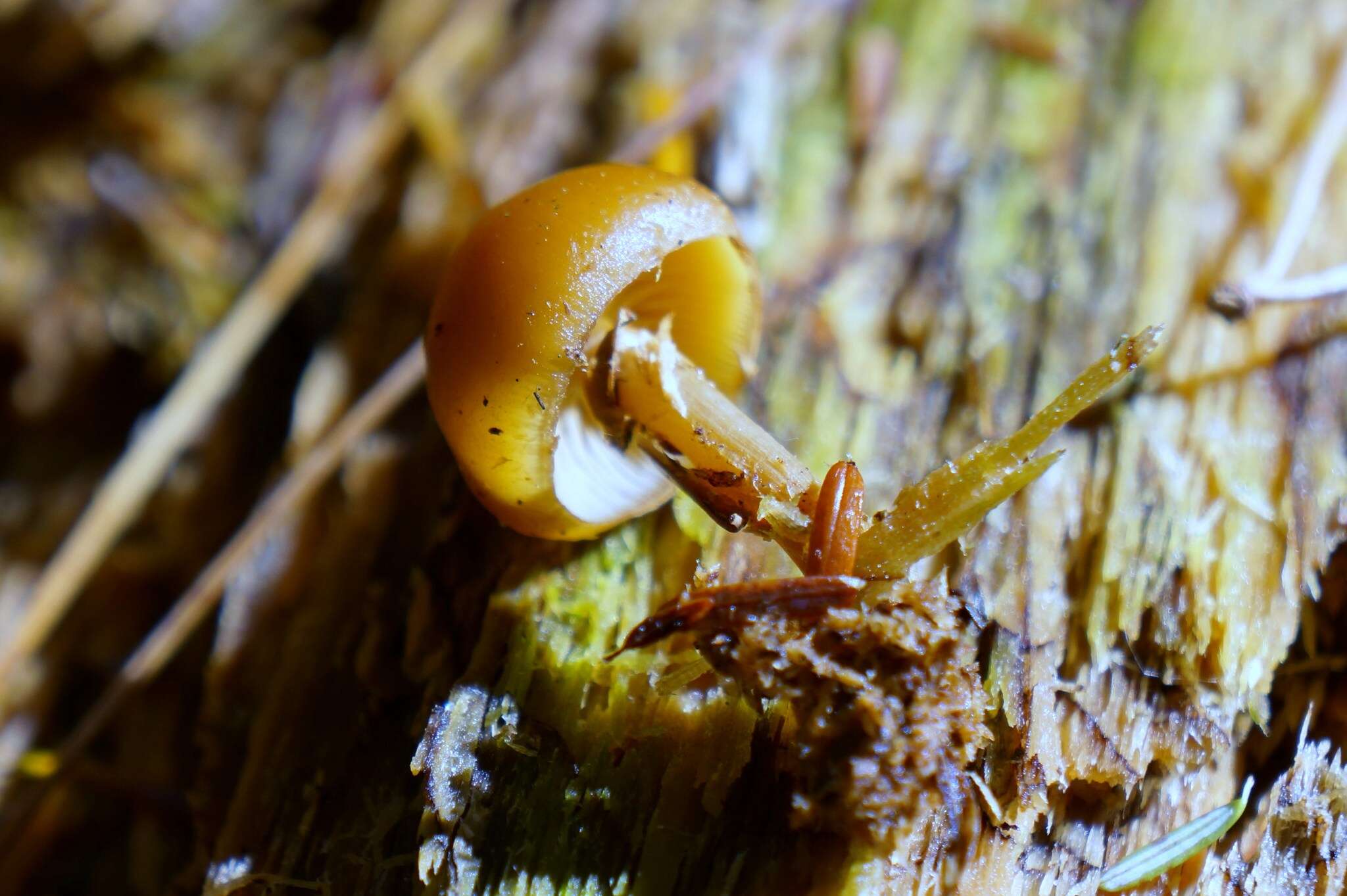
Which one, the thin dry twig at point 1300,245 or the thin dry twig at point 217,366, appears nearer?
the thin dry twig at point 1300,245

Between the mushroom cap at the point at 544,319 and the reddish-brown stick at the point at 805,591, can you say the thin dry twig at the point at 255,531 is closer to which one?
the mushroom cap at the point at 544,319

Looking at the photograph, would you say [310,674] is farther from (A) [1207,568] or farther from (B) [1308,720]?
(B) [1308,720]

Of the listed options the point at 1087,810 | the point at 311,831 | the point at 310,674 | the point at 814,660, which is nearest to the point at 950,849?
the point at 1087,810

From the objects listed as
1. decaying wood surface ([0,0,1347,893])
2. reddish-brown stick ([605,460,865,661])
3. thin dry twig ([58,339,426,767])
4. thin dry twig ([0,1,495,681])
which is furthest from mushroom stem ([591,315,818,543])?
thin dry twig ([0,1,495,681])

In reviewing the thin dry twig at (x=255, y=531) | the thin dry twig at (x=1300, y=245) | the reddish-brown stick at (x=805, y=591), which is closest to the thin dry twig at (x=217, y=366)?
the thin dry twig at (x=255, y=531)

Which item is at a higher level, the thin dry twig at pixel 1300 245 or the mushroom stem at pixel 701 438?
the thin dry twig at pixel 1300 245
